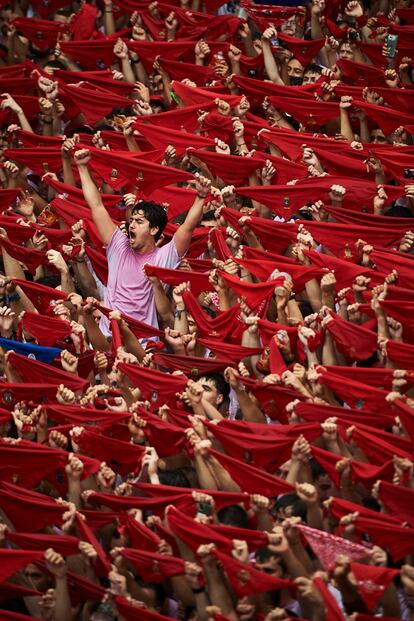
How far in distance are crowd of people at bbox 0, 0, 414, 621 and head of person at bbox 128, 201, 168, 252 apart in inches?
0.6

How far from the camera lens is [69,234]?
389 inches

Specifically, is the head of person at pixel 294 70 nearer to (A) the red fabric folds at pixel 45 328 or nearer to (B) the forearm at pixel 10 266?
(B) the forearm at pixel 10 266

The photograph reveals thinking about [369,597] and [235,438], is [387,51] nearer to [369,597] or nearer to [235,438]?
[235,438]

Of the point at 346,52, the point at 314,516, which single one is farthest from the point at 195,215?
the point at 346,52

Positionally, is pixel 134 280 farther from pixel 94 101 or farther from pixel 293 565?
pixel 293 565

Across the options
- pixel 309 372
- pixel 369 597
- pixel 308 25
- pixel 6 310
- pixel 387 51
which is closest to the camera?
pixel 369 597

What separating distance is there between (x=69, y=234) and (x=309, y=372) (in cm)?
227

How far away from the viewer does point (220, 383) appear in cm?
845

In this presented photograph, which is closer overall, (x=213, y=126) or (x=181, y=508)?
(x=181, y=508)

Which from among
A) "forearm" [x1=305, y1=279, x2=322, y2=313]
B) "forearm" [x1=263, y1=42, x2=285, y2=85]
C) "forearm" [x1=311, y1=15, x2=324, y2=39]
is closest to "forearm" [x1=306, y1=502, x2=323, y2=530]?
"forearm" [x1=305, y1=279, x2=322, y2=313]

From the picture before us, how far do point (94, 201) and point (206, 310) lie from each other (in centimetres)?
94

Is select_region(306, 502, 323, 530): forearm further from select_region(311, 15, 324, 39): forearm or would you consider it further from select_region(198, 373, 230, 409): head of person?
select_region(311, 15, 324, 39): forearm

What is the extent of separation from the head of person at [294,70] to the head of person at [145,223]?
252 cm

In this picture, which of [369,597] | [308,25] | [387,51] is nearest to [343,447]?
[369,597]
